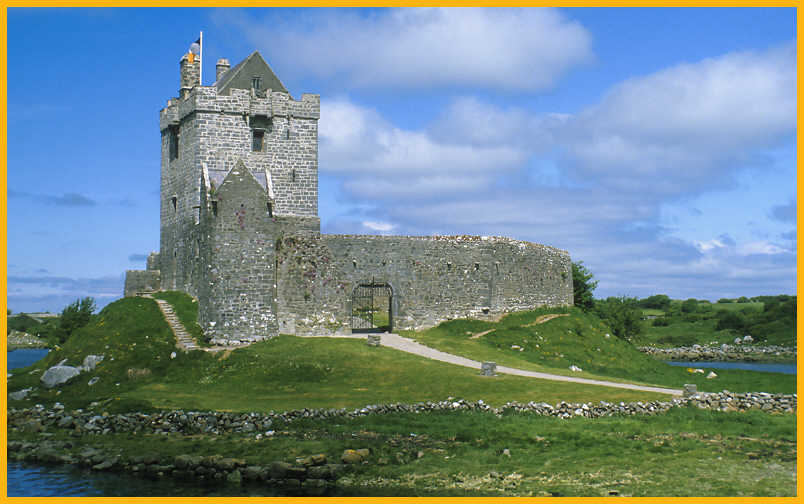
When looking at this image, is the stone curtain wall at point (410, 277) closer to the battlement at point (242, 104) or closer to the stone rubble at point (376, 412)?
the battlement at point (242, 104)

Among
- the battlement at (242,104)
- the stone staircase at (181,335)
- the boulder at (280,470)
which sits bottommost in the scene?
the boulder at (280,470)

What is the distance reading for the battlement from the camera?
45.4 m

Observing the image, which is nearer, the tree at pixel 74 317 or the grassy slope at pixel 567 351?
the grassy slope at pixel 567 351

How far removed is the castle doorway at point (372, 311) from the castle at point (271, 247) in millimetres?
224

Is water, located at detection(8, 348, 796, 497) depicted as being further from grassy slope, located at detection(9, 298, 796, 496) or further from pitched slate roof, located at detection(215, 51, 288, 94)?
pitched slate roof, located at detection(215, 51, 288, 94)

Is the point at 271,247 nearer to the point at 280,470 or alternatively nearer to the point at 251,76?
the point at 251,76

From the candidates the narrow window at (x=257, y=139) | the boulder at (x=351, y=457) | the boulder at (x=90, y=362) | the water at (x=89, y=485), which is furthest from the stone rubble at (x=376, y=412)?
the narrow window at (x=257, y=139)

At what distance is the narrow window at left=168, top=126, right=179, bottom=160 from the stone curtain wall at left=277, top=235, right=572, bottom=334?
1116 centimetres

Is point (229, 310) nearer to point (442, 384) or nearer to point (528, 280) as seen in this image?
point (442, 384)

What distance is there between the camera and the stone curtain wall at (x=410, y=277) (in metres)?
42.7

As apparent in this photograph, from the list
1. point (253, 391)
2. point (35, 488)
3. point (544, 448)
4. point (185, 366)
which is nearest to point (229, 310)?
point (185, 366)

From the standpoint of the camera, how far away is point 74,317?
60.6 meters

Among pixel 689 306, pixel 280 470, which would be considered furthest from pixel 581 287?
pixel 689 306

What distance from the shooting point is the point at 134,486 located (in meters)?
21.5
